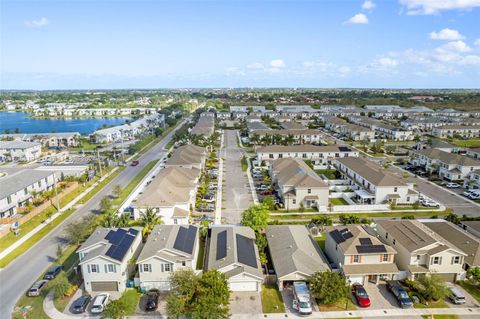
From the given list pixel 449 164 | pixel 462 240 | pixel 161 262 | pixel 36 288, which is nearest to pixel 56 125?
pixel 36 288

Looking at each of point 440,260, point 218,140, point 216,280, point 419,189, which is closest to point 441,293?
point 440,260

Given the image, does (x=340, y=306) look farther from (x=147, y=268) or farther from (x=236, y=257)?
(x=147, y=268)

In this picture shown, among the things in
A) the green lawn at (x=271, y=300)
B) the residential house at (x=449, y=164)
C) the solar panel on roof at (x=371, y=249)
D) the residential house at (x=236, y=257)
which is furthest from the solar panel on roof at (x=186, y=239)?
the residential house at (x=449, y=164)

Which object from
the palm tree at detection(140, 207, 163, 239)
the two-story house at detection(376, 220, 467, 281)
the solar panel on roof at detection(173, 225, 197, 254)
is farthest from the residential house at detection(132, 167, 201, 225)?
the two-story house at detection(376, 220, 467, 281)

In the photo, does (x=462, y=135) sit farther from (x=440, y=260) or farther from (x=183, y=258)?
(x=183, y=258)

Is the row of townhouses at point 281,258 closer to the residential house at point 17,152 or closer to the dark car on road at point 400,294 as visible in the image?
the dark car on road at point 400,294

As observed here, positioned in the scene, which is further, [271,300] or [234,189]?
[234,189]
